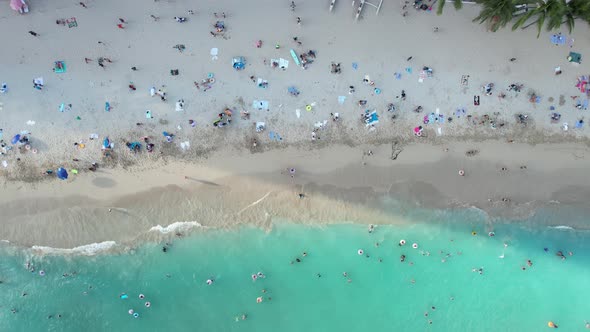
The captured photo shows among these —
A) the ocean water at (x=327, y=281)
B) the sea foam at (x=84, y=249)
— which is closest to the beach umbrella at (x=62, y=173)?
the sea foam at (x=84, y=249)

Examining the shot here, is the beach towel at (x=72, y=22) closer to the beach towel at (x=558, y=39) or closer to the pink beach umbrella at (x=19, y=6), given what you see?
the pink beach umbrella at (x=19, y=6)

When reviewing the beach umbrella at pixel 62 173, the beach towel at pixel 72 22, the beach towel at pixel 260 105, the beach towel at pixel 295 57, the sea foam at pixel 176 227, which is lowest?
the sea foam at pixel 176 227

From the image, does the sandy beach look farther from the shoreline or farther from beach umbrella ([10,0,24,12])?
beach umbrella ([10,0,24,12])

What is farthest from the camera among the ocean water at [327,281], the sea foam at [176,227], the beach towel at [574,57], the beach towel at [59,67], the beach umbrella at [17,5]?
the beach towel at [574,57]

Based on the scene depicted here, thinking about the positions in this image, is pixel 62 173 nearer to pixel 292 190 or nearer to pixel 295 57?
pixel 292 190

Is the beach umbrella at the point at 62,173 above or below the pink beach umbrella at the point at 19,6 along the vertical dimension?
below

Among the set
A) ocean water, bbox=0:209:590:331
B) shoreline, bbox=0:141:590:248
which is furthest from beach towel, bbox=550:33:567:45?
ocean water, bbox=0:209:590:331

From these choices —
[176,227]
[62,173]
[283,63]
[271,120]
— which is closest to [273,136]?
[271,120]

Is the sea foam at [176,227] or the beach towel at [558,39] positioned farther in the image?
the beach towel at [558,39]
